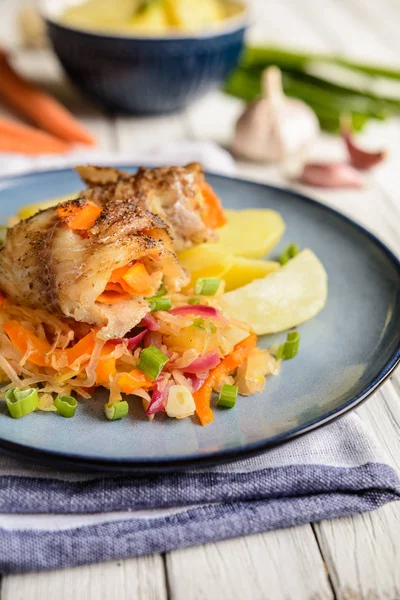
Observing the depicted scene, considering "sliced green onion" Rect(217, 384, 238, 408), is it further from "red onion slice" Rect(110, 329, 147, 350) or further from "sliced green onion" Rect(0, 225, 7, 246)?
"sliced green onion" Rect(0, 225, 7, 246)

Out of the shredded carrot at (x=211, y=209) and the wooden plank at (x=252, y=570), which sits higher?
the shredded carrot at (x=211, y=209)

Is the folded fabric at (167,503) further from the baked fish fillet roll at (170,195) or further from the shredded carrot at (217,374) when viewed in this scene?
the baked fish fillet roll at (170,195)

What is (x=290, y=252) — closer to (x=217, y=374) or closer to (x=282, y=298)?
(x=282, y=298)

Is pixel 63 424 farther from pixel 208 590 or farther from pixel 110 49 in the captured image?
pixel 110 49

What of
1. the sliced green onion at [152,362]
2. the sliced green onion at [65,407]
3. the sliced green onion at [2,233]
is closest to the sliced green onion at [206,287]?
the sliced green onion at [152,362]

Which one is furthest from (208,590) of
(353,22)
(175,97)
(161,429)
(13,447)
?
(353,22)

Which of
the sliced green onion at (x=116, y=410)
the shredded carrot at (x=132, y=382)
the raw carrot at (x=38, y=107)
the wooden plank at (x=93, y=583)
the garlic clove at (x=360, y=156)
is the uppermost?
the shredded carrot at (x=132, y=382)

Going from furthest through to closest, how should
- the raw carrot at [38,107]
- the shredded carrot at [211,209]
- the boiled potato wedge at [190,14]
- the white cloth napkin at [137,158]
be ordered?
the raw carrot at [38,107] → the boiled potato wedge at [190,14] → the white cloth napkin at [137,158] → the shredded carrot at [211,209]
